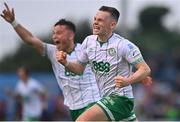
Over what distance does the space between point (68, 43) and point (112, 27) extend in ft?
4.87

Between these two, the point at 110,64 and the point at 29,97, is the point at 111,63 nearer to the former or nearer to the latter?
the point at 110,64

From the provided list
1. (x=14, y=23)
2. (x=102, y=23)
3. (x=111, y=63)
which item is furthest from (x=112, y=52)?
(x=14, y=23)

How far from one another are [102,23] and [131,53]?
22.4 inches

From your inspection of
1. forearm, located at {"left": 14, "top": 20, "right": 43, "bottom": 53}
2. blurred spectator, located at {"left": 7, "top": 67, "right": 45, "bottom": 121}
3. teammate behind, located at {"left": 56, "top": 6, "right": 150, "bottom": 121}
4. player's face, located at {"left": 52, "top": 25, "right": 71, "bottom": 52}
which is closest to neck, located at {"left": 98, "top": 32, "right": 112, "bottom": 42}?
teammate behind, located at {"left": 56, "top": 6, "right": 150, "bottom": 121}

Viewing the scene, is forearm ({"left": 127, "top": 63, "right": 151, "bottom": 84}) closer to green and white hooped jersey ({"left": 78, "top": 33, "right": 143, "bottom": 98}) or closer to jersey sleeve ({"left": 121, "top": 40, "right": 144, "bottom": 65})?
jersey sleeve ({"left": 121, "top": 40, "right": 144, "bottom": 65})

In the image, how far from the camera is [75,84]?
39.5 feet

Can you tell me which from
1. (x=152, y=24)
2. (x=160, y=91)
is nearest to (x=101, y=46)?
(x=160, y=91)

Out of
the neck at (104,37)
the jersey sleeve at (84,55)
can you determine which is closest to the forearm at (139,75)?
the neck at (104,37)

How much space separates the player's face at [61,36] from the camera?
1177cm

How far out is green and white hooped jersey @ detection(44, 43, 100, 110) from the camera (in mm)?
12008

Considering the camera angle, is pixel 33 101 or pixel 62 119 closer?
pixel 33 101

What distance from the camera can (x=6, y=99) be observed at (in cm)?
2397

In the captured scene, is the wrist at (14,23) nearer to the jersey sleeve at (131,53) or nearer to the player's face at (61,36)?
the player's face at (61,36)

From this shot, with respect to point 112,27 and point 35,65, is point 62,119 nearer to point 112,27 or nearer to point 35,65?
point 112,27
